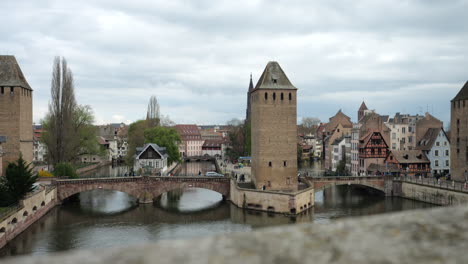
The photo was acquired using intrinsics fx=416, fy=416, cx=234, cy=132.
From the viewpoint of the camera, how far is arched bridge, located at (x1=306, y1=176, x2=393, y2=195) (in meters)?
41.9

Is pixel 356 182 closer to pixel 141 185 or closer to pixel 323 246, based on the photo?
pixel 141 185

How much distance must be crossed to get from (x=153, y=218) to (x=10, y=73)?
19763 millimetres

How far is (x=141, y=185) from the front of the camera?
40000mm

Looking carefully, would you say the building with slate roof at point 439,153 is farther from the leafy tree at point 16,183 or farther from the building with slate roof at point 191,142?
the building with slate roof at point 191,142

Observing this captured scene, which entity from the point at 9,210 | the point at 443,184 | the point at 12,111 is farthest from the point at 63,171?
the point at 443,184

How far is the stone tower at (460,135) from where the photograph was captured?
42.9 m

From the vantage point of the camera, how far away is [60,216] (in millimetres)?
34344

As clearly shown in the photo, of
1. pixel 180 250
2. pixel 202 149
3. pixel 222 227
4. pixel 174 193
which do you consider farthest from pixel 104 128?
pixel 180 250

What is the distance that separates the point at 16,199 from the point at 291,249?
30.6 m

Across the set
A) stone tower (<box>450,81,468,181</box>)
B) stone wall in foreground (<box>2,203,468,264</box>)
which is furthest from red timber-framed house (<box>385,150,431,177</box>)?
stone wall in foreground (<box>2,203,468,264</box>)

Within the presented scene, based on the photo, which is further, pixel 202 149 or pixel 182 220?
pixel 202 149

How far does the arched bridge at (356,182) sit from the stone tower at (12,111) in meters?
27.8

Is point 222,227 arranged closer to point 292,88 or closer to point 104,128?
point 292,88

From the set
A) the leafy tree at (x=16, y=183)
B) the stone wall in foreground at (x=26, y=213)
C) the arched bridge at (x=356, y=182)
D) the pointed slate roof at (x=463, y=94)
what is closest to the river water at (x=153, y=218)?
the stone wall in foreground at (x=26, y=213)
